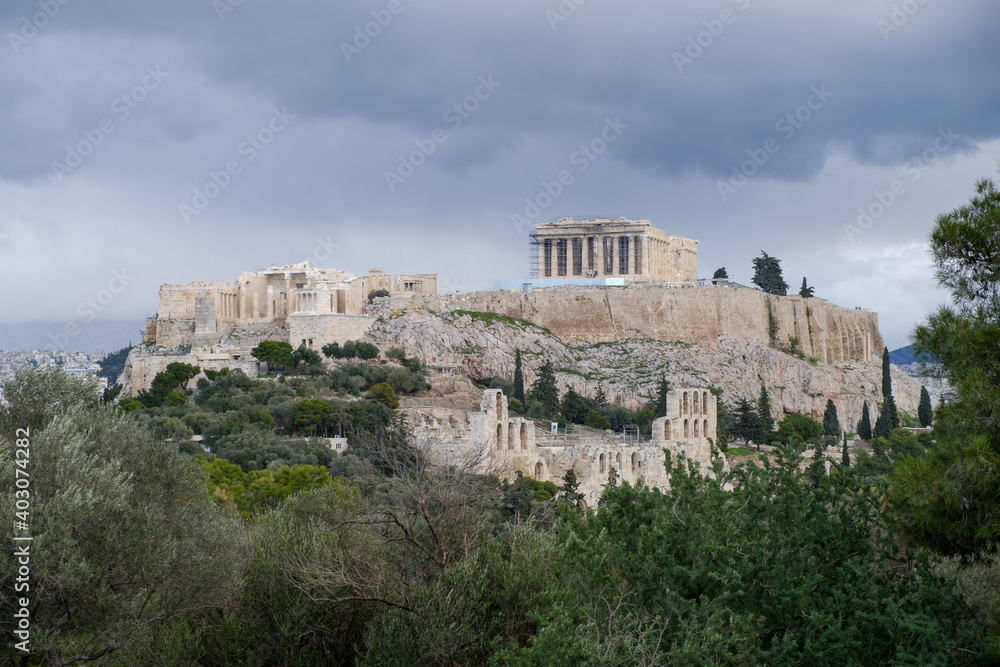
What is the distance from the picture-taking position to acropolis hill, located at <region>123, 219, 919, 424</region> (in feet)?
197

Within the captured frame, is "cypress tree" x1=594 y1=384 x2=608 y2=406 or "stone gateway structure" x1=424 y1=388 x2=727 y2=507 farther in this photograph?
"cypress tree" x1=594 y1=384 x2=608 y2=406

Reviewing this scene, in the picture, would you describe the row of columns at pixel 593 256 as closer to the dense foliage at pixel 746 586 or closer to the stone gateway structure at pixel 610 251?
the stone gateway structure at pixel 610 251

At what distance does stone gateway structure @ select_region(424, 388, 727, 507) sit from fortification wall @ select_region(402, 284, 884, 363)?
93.2 ft

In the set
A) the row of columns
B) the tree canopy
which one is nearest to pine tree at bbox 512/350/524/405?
the row of columns

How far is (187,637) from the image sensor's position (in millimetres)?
14492

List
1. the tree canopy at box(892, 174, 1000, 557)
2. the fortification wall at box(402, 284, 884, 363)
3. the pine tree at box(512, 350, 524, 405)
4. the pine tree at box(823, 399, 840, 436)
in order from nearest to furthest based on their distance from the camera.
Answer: the tree canopy at box(892, 174, 1000, 557), the pine tree at box(512, 350, 524, 405), the pine tree at box(823, 399, 840, 436), the fortification wall at box(402, 284, 884, 363)

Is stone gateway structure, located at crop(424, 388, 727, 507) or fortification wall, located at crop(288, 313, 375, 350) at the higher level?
fortification wall, located at crop(288, 313, 375, 350)

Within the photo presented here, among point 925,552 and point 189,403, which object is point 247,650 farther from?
point 189,403

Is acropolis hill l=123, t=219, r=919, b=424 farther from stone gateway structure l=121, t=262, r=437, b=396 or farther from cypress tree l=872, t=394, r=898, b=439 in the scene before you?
cypress tree l=872, t=394, r=898, b=439

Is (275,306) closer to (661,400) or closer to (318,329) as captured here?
(318,329)

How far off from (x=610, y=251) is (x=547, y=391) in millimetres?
25944

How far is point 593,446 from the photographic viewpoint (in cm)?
3856

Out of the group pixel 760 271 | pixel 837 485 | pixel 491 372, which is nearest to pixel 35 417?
pixel 837 485

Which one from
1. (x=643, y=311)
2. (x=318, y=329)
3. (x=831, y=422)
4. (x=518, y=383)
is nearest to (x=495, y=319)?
(x=518, y=383)
